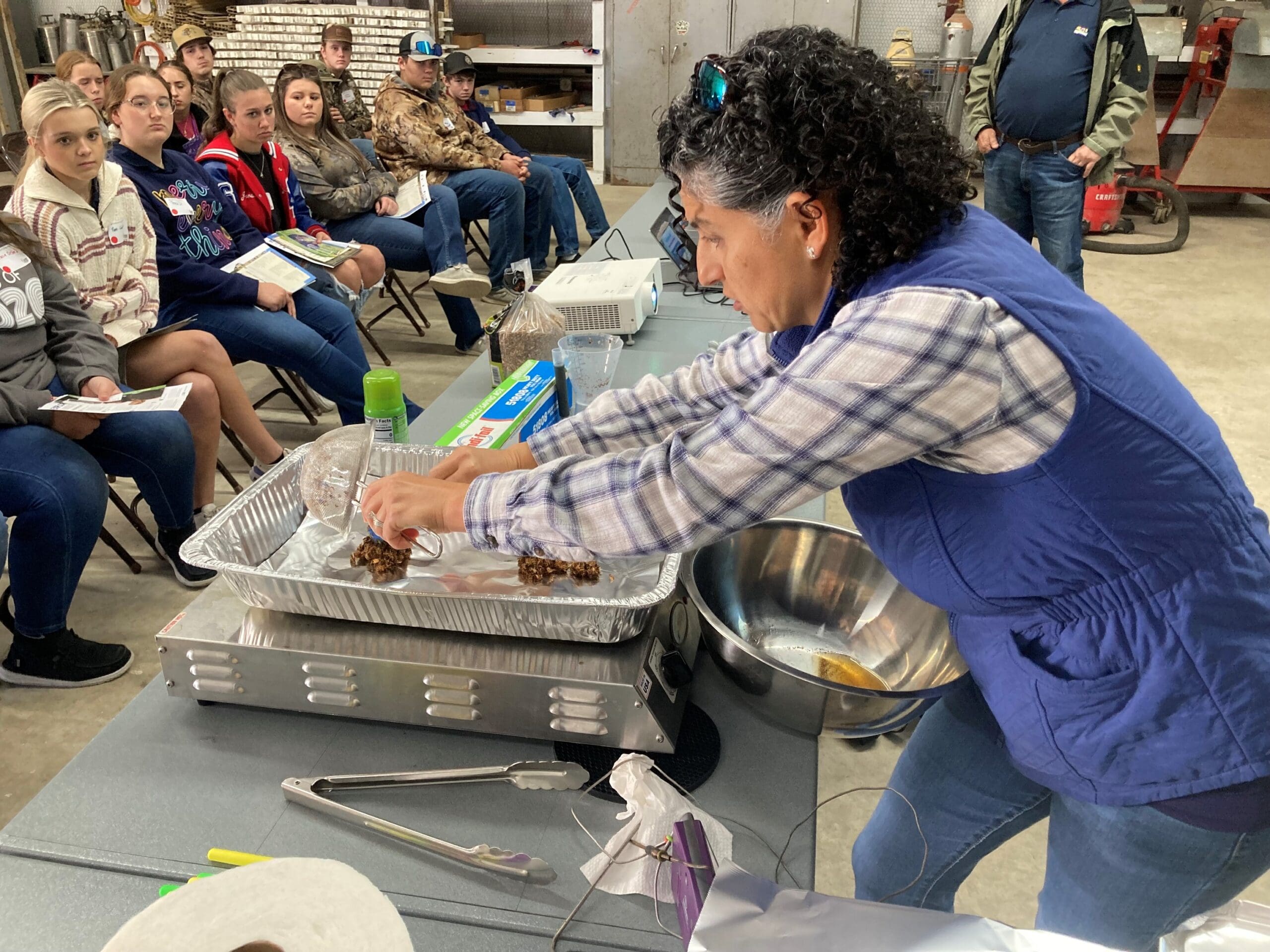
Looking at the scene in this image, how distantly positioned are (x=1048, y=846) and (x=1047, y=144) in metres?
3.36

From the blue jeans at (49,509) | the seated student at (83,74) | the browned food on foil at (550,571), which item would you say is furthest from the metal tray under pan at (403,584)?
the seated student at (83,74)

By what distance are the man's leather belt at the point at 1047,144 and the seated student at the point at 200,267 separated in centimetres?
268

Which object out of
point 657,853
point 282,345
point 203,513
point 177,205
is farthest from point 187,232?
point 657,853

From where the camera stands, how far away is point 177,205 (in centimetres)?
288

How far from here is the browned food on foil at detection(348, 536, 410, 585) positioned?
3.64ft

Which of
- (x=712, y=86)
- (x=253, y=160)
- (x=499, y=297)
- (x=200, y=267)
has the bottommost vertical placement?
(x=499, y=297)

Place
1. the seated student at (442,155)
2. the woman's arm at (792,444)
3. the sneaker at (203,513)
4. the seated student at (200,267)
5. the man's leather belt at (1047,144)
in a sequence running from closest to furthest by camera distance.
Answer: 1. the woman's arm at (792,444)
2. the sneaker at (203,513)
3. the seated student at (200,267)
4. the man's leather belt at (1047,144)
5. the seated student at (442,155)

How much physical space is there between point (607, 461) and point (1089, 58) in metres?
3.59

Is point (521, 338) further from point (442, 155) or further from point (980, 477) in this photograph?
point (442, 155)

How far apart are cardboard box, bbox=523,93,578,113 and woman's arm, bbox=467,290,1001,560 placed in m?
6.92

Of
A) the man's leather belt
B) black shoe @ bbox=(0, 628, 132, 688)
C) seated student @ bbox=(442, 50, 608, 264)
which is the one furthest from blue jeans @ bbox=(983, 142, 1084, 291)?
black shoe @ bbox=(0, 628, 132, 688)

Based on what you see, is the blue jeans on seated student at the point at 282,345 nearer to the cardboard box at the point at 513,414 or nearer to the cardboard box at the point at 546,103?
the cardboard box at the point at 513,414

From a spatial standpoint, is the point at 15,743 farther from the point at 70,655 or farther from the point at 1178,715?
the point at 1178,715

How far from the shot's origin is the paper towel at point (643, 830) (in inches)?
33.9
